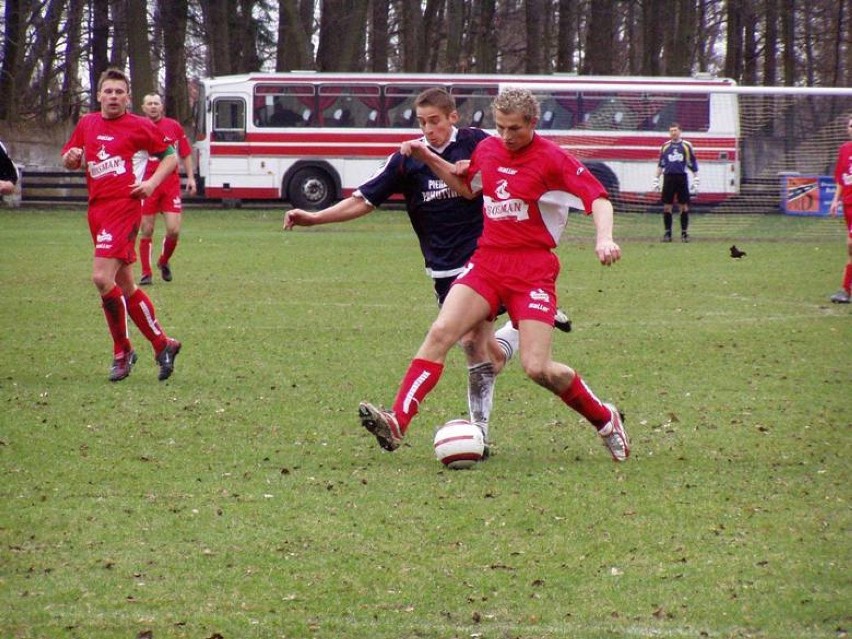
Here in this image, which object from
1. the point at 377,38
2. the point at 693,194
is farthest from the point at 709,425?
the point at 377,38

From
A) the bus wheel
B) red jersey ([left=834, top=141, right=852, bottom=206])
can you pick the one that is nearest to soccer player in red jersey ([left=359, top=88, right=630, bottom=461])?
red jersey ([left=834, top=141, right=852, bottom=206])

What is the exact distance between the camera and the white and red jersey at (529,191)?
659 centimetres

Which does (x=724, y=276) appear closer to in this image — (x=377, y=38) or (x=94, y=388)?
(x=94, y=388)

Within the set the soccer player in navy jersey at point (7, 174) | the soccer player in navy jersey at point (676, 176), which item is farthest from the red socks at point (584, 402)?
the soccer player in navy jersey at point (676, 176)

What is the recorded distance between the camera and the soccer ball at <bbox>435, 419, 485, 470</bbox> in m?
6.60

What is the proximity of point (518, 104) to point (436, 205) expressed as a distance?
0.94 meters

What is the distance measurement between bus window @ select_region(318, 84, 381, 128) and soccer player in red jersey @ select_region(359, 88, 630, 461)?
25.9m

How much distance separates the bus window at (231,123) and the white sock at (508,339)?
25.3m

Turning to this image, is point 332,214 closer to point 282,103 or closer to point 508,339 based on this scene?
point 508,339

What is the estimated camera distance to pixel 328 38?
1448 inches

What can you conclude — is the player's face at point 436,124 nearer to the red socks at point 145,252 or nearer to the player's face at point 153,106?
the player's face at point 153,106

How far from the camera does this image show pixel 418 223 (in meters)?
7.36

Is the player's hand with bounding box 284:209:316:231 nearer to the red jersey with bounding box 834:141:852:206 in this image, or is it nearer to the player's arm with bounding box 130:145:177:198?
the player's arm with bounding box 130:145:177:198

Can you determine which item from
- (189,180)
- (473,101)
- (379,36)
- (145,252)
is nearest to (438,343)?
(145,252)
